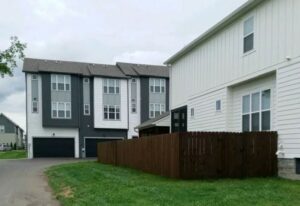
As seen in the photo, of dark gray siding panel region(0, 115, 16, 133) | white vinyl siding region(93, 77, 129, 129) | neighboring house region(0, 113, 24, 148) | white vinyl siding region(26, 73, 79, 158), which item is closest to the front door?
white vinyl siding region(93, 77, 129, 129)

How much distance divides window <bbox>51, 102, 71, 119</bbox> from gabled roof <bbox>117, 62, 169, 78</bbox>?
7.96 metres

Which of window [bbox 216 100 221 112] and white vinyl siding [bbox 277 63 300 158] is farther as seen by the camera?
window [bbox 216 100 221 112]

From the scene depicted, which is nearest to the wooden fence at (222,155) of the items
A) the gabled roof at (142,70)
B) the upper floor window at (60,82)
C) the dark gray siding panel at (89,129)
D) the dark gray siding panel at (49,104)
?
the dark gray siding panel at (49,104)

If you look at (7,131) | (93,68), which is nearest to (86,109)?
(93,68)

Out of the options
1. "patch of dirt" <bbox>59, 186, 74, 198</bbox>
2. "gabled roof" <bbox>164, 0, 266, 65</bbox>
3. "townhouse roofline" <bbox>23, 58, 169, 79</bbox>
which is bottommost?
"patch of dirt" <bbox>59, 186, 74, 198</bbox>

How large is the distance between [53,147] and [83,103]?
19.8 ft

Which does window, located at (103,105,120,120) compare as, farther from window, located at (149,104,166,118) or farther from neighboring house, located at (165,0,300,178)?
neighboring house, located at (165,0,300,178)

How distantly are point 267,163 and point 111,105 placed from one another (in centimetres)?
3431

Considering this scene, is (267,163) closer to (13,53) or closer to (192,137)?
(192,137)

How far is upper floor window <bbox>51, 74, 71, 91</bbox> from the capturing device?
1773 inches

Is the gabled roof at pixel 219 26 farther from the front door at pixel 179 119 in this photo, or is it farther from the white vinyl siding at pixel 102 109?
the white vinyl siding at pixel 102 109

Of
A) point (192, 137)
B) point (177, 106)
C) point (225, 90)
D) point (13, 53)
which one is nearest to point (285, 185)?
point (192, 137)

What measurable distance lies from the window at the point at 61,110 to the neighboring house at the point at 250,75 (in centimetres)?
2604

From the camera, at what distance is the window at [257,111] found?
571 inches
